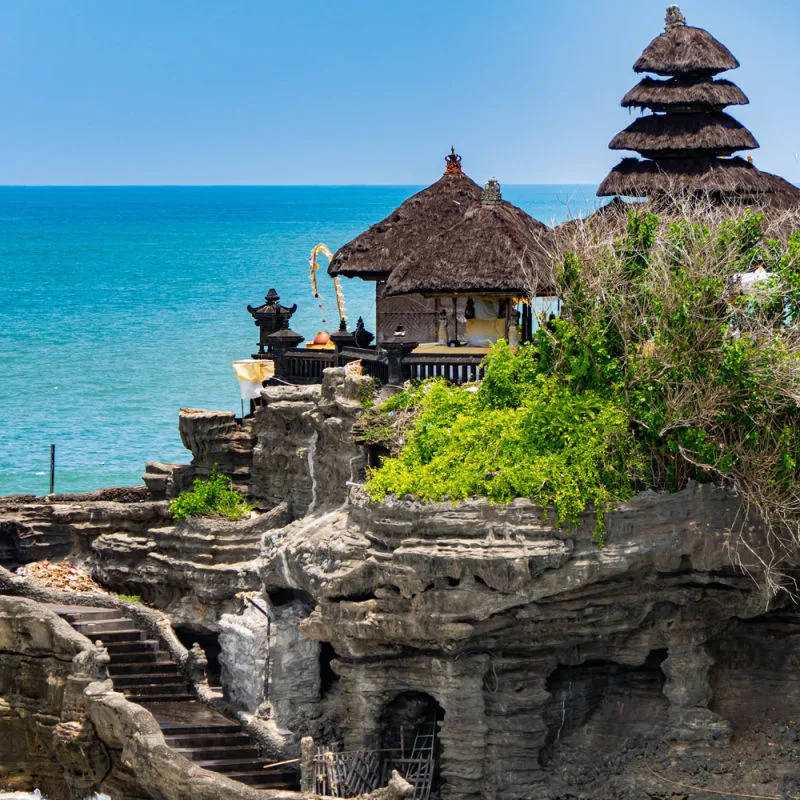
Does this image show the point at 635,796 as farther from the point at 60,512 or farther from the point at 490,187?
the point at 60,512

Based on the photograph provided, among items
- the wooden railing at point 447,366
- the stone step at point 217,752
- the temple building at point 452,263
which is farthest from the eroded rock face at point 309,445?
the stone step at point 217,752

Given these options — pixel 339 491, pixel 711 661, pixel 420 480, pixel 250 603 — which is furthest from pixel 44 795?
pixel 711 661

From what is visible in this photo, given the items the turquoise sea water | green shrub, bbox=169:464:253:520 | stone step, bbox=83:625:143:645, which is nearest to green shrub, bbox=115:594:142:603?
stone step, bbox=83:625:143:645

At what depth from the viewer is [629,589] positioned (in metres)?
30.9

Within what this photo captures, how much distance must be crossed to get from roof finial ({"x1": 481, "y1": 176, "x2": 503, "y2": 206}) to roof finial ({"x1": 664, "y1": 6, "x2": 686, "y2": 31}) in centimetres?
486

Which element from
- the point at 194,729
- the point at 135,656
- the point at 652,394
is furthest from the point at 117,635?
the point at 652,394

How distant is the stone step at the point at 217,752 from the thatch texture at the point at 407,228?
10.3 meters

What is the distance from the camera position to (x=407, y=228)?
129 ft

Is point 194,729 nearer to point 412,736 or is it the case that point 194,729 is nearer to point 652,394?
point 412,736

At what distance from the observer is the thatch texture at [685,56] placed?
37781 mm

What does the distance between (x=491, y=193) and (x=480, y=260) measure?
1.59m

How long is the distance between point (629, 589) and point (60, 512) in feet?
48.1

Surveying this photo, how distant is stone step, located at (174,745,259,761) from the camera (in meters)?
33.3

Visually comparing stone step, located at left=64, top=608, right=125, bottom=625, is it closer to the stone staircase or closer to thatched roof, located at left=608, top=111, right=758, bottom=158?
the stone staircase
